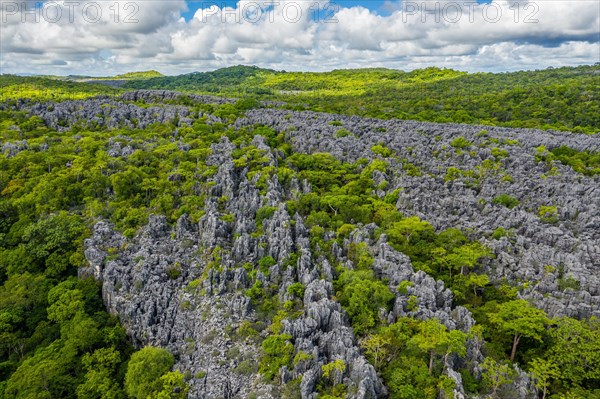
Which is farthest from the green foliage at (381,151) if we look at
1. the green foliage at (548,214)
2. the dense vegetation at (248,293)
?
the green foliage at (548,214)

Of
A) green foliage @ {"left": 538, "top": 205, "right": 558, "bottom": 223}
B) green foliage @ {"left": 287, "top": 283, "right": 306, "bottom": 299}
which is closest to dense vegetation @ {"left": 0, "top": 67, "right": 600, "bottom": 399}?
green foliage @ {"left": 287, "top": 283, "right": 306, "bottom": 299}

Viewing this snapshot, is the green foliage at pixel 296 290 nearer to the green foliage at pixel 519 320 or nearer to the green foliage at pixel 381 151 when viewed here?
the green foliage at pixel 519 320

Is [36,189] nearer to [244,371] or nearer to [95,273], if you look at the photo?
[95,273]

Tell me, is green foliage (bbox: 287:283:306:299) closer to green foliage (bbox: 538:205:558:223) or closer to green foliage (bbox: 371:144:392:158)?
green foliage (bbox: 538:205:558:223)

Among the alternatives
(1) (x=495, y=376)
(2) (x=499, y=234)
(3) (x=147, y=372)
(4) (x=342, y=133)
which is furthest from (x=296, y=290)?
(4) (x=342, y=133)

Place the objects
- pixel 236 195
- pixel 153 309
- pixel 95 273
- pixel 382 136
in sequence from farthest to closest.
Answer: pixel 382 136 < pixel 236 195 < pixel 95 273 < pixel 153 309


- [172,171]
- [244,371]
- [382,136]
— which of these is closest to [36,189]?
[172,171]
